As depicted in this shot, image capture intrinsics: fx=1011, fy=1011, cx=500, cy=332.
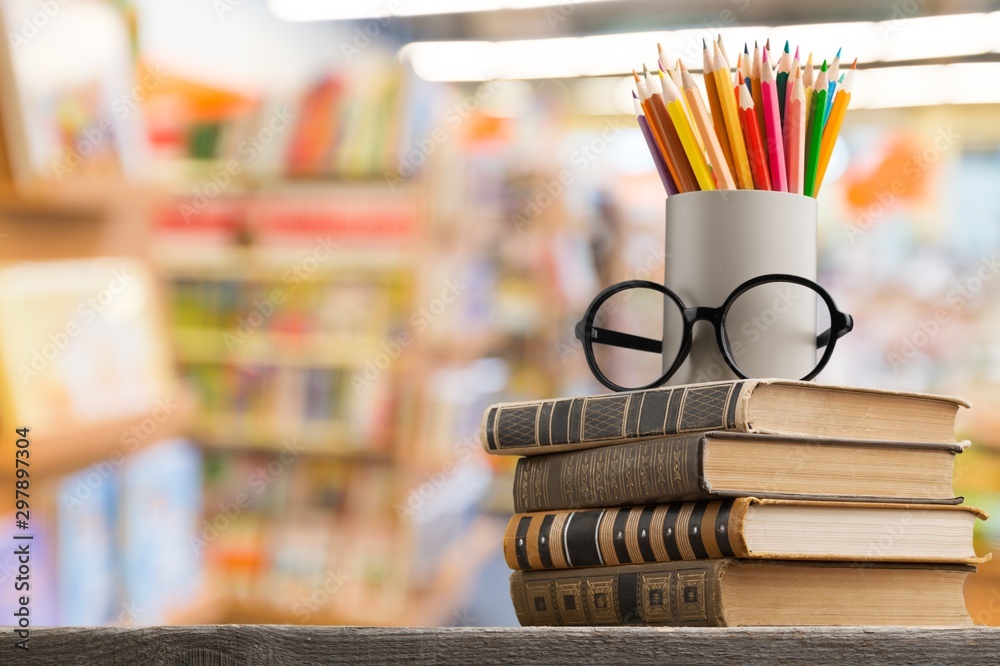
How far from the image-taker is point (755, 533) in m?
0.57

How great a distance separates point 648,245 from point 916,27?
0.87 metres

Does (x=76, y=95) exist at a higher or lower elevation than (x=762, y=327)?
higher

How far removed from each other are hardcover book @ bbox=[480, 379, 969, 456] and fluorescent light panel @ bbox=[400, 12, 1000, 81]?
184 centimetres

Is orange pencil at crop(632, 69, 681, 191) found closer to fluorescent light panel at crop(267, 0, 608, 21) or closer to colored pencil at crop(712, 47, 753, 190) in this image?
colored pencil at crop(712, 47, 753, 190)

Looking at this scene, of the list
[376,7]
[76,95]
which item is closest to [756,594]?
[76,95]

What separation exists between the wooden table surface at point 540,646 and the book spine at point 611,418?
120 mm

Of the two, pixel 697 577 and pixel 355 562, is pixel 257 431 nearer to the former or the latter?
pixel 355 562

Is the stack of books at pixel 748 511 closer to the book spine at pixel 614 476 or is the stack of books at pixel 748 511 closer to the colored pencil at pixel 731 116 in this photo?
the book spine at pixel 614 476

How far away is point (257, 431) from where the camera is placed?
2381 mm

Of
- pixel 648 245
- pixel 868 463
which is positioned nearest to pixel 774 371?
pixel 868 463

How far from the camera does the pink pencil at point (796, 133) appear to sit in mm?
717

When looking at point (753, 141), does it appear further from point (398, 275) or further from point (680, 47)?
point (680, 47)

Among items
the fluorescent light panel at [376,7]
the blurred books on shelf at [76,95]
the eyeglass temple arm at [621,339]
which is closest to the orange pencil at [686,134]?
the eyeglass temple arm at [621,339]

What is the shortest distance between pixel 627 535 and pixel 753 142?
295 millimetres
